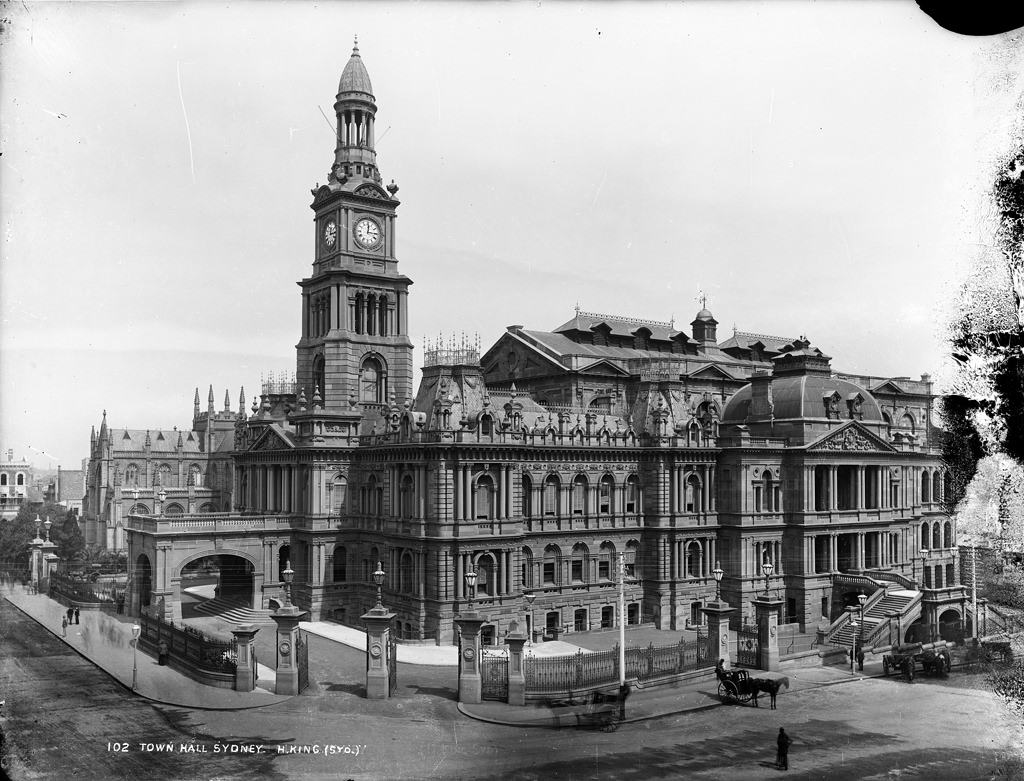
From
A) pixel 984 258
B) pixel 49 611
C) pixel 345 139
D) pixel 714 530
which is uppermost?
pixel 345 139

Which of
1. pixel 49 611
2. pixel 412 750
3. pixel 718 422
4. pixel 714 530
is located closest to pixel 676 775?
pixel 412 750

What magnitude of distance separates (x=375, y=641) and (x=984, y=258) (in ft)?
93.0

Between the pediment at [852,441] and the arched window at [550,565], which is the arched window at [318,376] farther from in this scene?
the pediment at [852,441]

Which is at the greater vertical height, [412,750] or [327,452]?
[327,452]

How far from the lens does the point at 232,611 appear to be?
2373 inches

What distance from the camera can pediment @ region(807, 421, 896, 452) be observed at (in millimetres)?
63594

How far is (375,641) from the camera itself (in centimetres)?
3875

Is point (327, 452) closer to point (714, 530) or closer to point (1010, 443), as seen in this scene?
point (714, 530)

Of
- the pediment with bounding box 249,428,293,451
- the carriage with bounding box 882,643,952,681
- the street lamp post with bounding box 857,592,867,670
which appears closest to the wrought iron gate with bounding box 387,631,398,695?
the street lamp post with bounding box 857,592,867,670

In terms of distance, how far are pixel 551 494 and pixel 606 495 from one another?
4597 millimetres

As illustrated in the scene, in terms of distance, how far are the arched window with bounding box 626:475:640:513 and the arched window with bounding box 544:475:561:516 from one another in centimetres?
575

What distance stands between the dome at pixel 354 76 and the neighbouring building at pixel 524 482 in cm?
15

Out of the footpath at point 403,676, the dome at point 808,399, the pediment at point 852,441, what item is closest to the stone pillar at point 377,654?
the footpath at point 403,676

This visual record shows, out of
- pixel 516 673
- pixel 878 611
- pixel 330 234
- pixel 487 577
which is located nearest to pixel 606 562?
pixel 487 577
